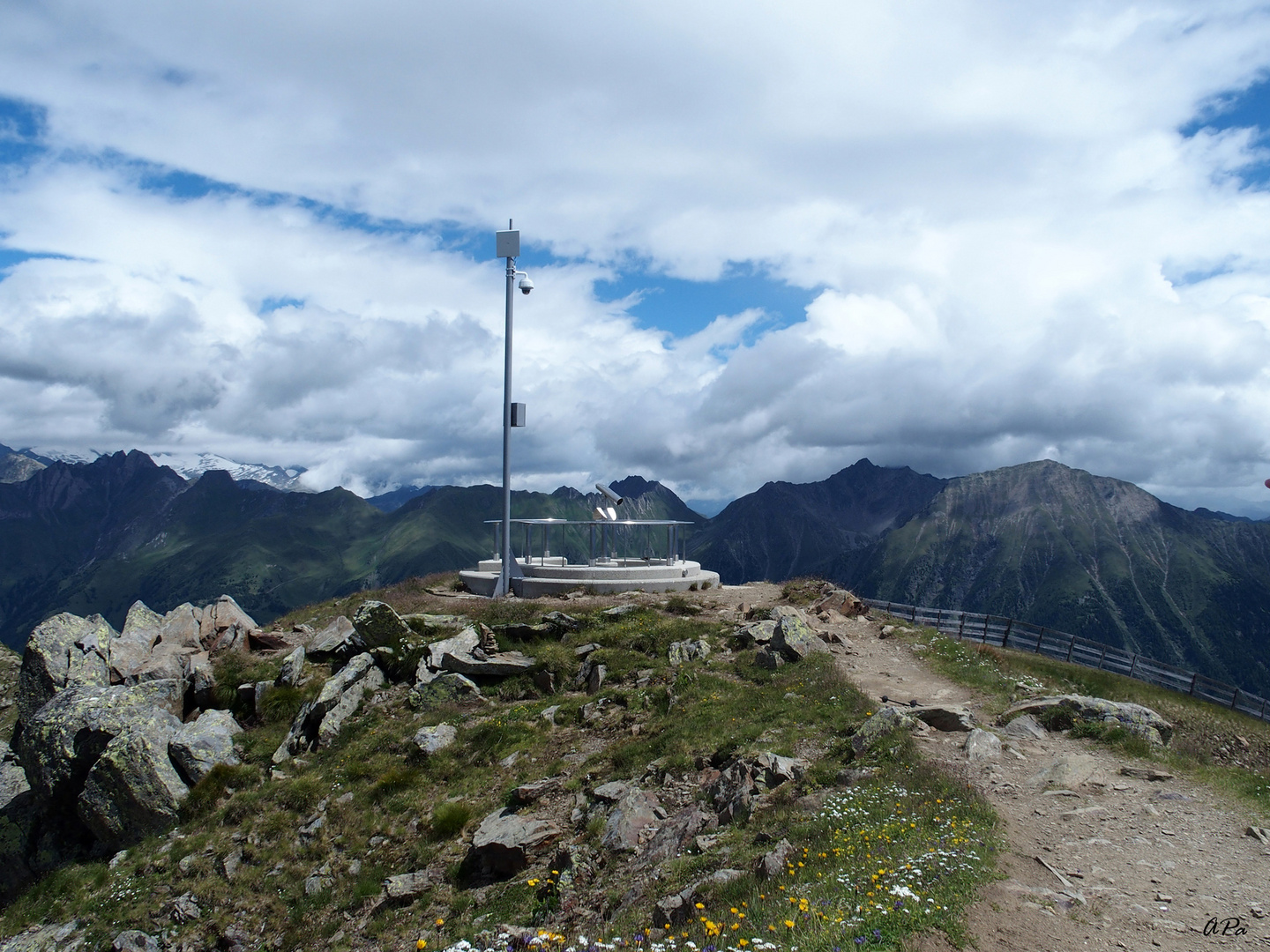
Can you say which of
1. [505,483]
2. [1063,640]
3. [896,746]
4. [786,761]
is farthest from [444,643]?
[1063,640]

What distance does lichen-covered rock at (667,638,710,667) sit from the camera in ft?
77.6

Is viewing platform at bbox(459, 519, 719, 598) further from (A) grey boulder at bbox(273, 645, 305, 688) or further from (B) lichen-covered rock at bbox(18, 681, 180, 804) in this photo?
(B) lichen-covered rock at bbox(18, 681, 180, 804)

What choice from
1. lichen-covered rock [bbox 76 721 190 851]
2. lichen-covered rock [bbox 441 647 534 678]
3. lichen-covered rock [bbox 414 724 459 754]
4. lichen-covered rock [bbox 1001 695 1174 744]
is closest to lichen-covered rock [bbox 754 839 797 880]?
lichen-covered rock [bbox 1001 695 1174 744]

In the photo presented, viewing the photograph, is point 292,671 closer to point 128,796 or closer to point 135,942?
point 128,796

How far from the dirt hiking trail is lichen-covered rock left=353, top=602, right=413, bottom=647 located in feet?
57.0

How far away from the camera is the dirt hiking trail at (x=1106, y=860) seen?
329 inches

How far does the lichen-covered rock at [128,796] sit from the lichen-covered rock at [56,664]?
5.41 metres

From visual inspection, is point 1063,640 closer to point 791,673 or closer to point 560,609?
point 791,673

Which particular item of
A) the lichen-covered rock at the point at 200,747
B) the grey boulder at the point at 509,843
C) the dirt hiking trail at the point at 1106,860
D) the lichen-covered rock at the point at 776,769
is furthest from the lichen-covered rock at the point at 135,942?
the dirt hiking trail at the point at 1106,860

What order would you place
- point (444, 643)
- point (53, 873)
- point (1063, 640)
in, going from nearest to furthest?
point (53, 873)
point (444, 643)
point (1063, 640)

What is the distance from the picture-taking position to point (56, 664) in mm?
24156

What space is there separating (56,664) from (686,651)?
69.4 ft

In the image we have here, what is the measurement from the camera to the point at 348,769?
1861 centimetres

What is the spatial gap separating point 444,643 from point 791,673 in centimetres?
1155
